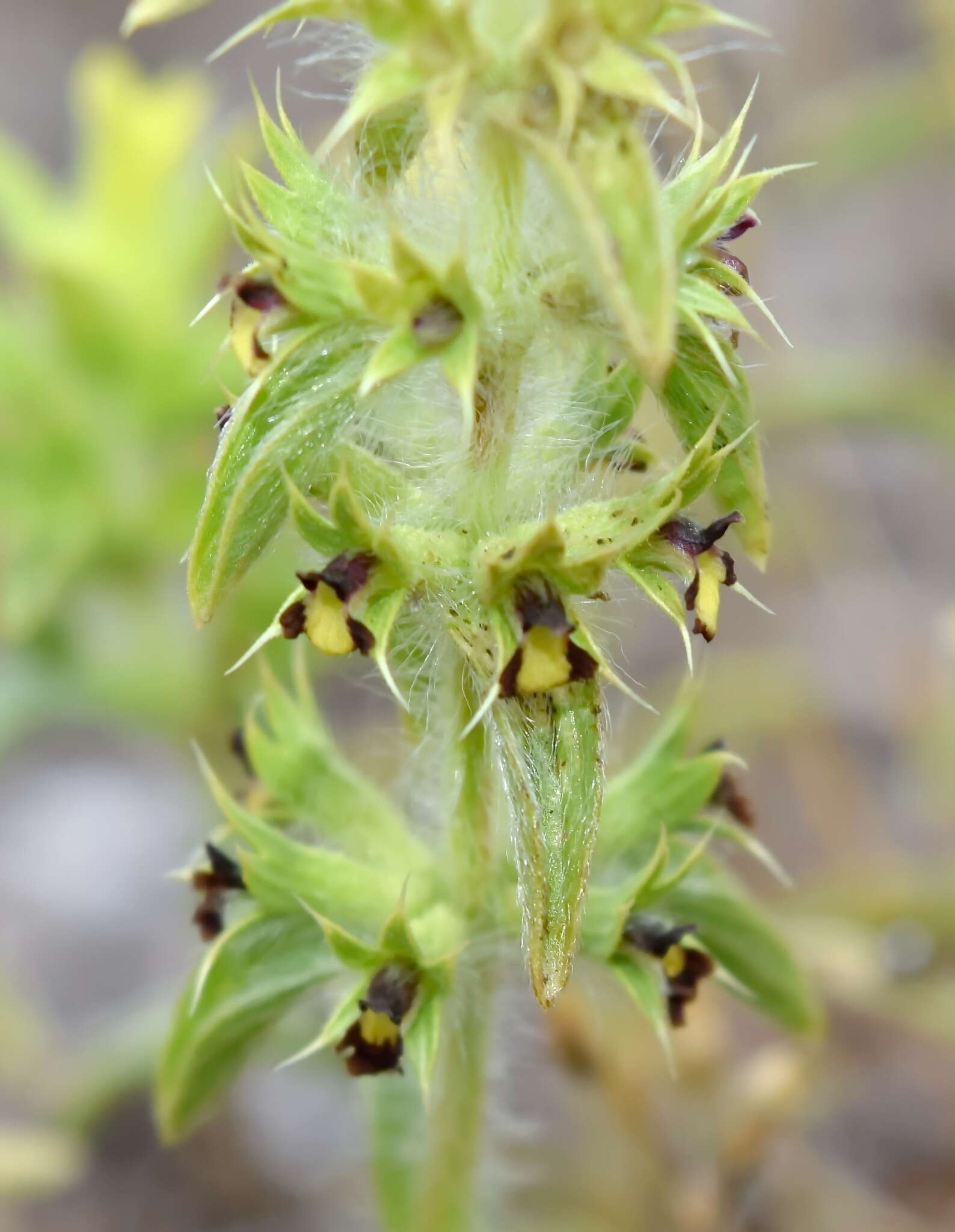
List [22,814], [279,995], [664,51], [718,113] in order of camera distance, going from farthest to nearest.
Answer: [22,814]
[718,113]
[279,995]
[664,51]

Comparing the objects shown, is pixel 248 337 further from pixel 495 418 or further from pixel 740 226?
pixel 740 226

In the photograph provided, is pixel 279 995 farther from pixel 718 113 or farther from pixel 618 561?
pixel 718 113

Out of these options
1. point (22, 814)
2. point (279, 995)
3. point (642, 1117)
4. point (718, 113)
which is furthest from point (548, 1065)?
point (718, 113)

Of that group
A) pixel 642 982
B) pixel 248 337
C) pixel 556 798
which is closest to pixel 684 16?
pixel 248 337

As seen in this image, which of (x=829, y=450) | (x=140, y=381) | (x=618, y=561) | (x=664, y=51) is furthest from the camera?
(x=829, y=450)

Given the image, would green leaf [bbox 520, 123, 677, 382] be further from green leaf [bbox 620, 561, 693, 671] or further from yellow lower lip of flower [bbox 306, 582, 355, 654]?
yellow lower lip of flower [bbox 306, 582, 355, 654]

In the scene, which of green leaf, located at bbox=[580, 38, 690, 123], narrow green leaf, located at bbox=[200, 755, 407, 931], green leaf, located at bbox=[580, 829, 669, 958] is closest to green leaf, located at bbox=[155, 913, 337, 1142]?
narrow green leaf, located at bbox=[200, 755, 407, 931]

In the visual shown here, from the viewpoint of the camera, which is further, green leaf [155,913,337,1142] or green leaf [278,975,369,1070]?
green leaf [155,913,337,1142]
